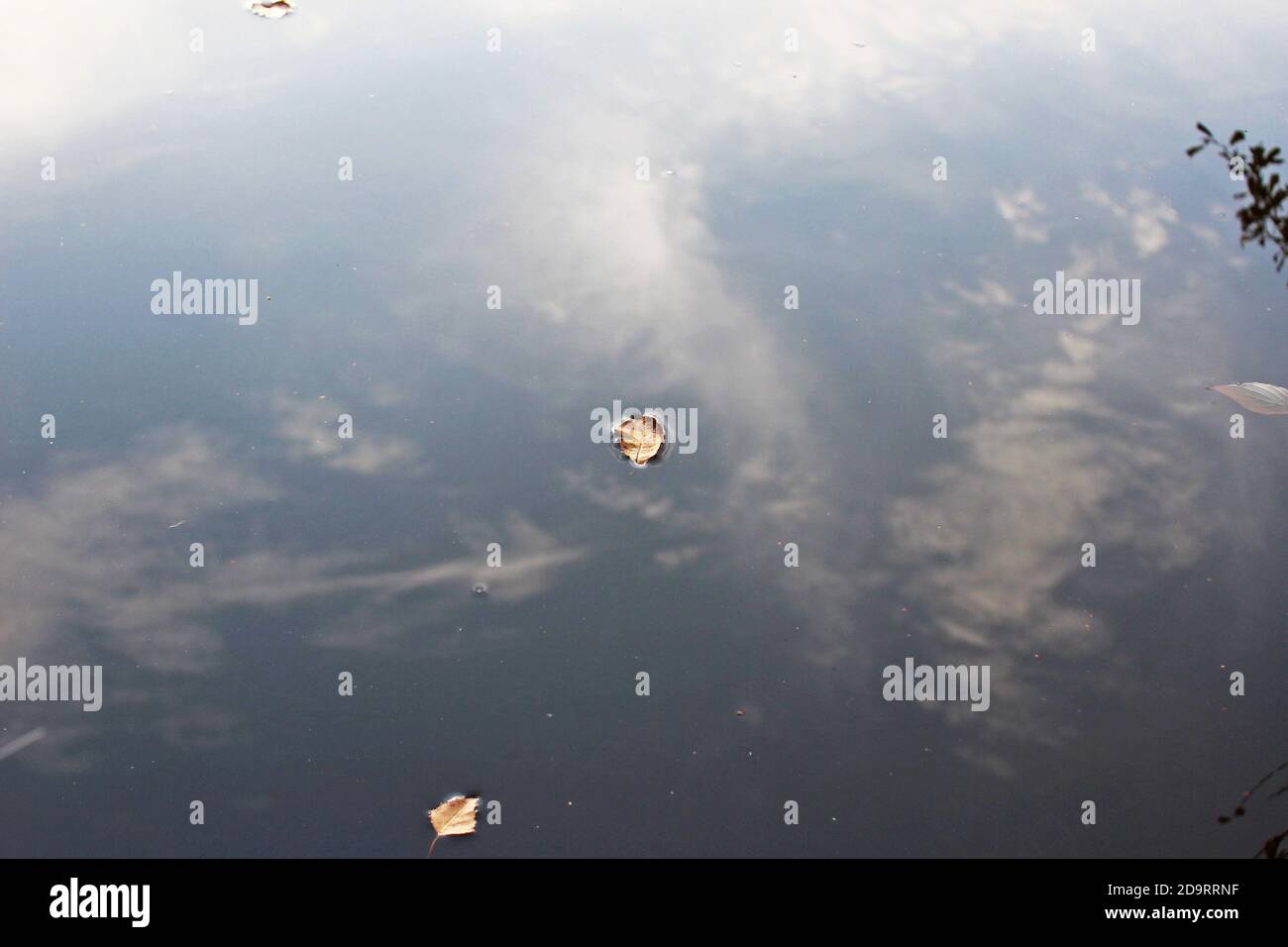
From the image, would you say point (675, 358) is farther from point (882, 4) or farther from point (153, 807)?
point (882, 4)

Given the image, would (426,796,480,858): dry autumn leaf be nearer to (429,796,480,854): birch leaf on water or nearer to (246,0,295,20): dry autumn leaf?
(429,796,480,854): birch leaf on water

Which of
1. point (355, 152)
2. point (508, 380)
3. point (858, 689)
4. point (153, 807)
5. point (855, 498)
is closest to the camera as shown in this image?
point (153, 807)

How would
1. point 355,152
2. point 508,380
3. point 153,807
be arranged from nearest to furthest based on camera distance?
point 153,807, point 508,380, point 355,152

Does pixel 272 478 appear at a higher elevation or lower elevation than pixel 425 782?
higher

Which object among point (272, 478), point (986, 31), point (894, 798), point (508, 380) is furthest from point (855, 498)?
point (986, 31)

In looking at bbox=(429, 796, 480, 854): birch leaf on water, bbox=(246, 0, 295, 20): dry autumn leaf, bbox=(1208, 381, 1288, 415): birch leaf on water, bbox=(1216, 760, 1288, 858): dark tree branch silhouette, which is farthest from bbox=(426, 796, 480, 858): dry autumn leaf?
bbox=(246, 0, 295, 20): dry autumn leaf

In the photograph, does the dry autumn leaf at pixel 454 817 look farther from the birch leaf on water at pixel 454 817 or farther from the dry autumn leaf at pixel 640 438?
the dry autumn leaf at pixel 640 438

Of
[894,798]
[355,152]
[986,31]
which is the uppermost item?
[986,31]

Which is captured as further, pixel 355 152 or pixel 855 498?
pixel 355 152
